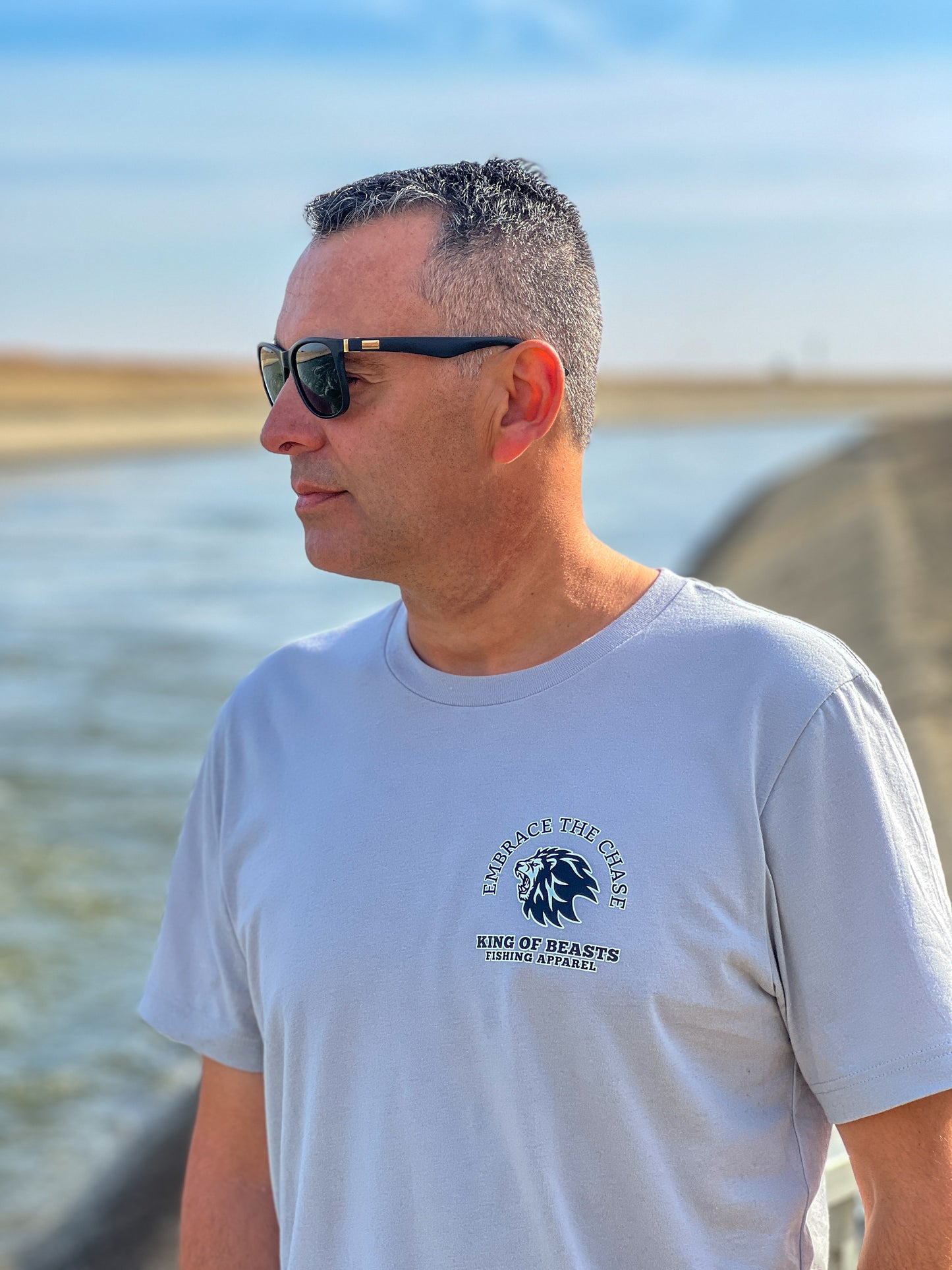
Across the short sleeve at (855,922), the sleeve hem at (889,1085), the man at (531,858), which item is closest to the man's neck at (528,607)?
the man at (531,858)

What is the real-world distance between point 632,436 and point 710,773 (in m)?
82.1

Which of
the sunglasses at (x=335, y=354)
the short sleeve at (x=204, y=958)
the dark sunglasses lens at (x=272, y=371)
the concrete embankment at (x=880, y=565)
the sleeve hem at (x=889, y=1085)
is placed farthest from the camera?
the concrete embankment at (x=880, y=565)

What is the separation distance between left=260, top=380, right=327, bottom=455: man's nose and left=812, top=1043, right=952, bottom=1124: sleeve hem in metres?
1.09

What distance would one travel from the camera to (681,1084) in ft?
5.53

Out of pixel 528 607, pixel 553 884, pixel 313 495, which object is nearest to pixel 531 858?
pixel 553 884

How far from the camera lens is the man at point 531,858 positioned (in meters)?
1.68

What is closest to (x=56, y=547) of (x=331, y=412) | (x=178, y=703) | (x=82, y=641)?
(x=82, y=641)

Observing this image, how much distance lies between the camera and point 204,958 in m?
2.14

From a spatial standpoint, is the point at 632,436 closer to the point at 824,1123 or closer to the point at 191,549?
the point at 191,549

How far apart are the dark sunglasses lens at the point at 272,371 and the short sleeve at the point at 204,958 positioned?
508 millimetres

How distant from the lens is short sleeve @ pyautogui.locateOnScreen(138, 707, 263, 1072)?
6.91 feet

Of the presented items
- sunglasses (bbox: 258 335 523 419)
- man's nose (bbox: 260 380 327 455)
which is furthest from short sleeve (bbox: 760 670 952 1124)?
man's nose (bbox: 260 380 327 455)

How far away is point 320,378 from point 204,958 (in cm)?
91

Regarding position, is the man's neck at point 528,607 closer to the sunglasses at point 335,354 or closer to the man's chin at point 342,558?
the man's chin at point 342,558
